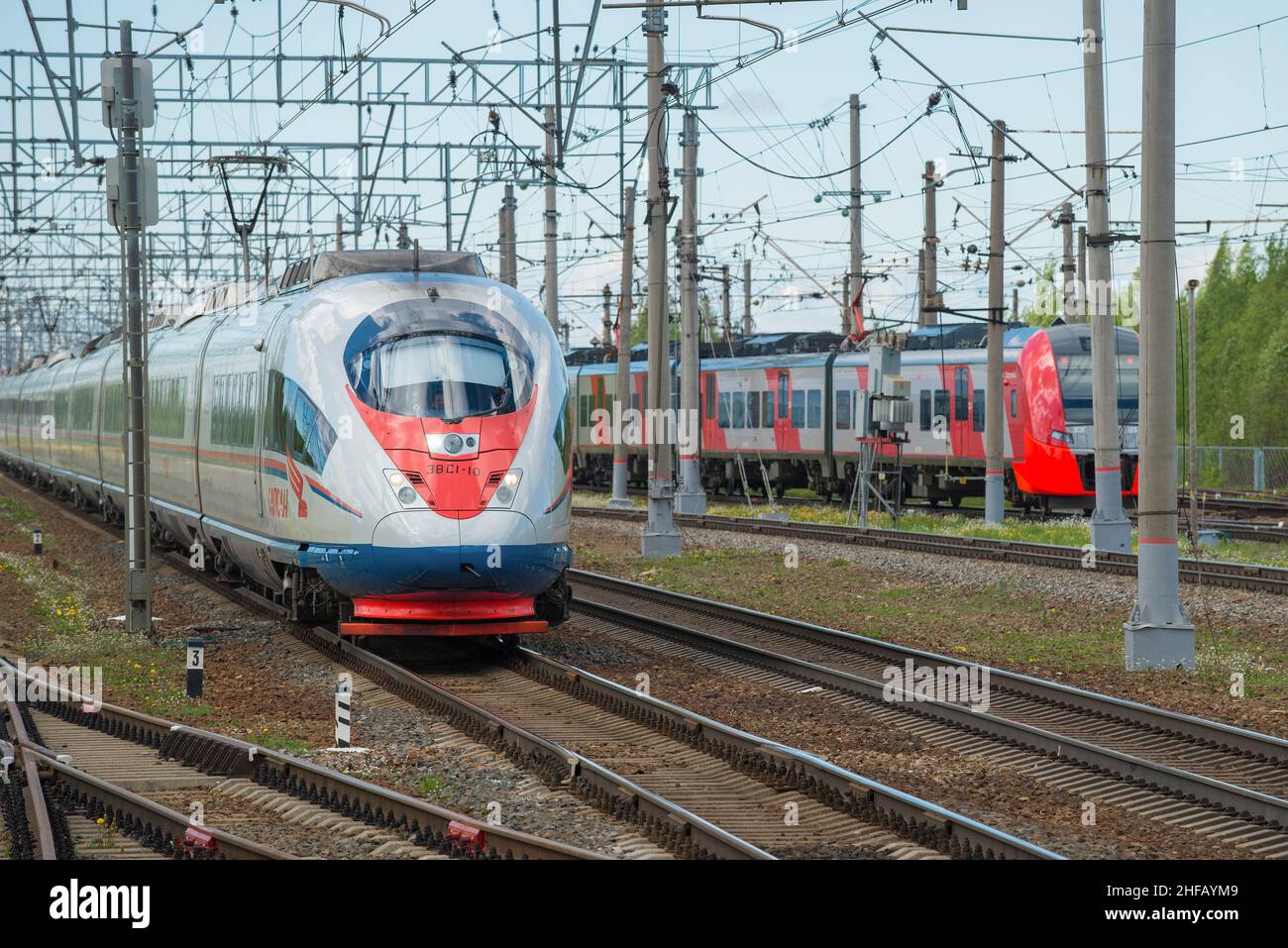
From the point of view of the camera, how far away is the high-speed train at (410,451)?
1327 centimetres

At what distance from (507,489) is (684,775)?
13.4 ft

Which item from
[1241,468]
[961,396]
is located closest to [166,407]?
[961,396]

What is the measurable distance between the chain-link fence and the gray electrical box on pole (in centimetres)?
3388

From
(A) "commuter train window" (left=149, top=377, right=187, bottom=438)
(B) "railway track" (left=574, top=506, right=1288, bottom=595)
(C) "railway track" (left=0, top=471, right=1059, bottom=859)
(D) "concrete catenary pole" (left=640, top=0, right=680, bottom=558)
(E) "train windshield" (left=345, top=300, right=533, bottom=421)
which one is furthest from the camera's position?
(D) "concrete catenary pole" (left=640, top=0, right=680, bottom=558)

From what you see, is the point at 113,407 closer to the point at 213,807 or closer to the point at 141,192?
the point at 141,192

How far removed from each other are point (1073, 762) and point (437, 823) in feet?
13.9

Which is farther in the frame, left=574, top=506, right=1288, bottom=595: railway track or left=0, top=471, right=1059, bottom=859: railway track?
left=574, top=506, right=1288, bottom=595: railway track

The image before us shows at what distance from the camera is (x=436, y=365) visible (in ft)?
44.6

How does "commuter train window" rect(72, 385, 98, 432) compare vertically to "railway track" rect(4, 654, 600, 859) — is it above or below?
above

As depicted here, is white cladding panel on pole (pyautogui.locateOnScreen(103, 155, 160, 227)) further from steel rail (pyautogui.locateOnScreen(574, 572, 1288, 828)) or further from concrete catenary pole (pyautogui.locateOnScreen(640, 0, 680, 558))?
concrete catenary pole (pyautogui.locateOnScreen(640, 0, 680, 558))

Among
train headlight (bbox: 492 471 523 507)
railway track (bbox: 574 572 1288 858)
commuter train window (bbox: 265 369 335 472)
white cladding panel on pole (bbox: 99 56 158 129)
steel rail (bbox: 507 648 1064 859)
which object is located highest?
white cladding panel on pole (bbox: 99 56 158 129)

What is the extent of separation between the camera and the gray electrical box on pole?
16406 millimetres

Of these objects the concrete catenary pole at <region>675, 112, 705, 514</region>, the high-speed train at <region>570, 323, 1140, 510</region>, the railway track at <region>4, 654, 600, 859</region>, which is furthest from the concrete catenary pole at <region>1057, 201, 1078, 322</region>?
the railway track at <region>4, 654, 600, 859</region>
